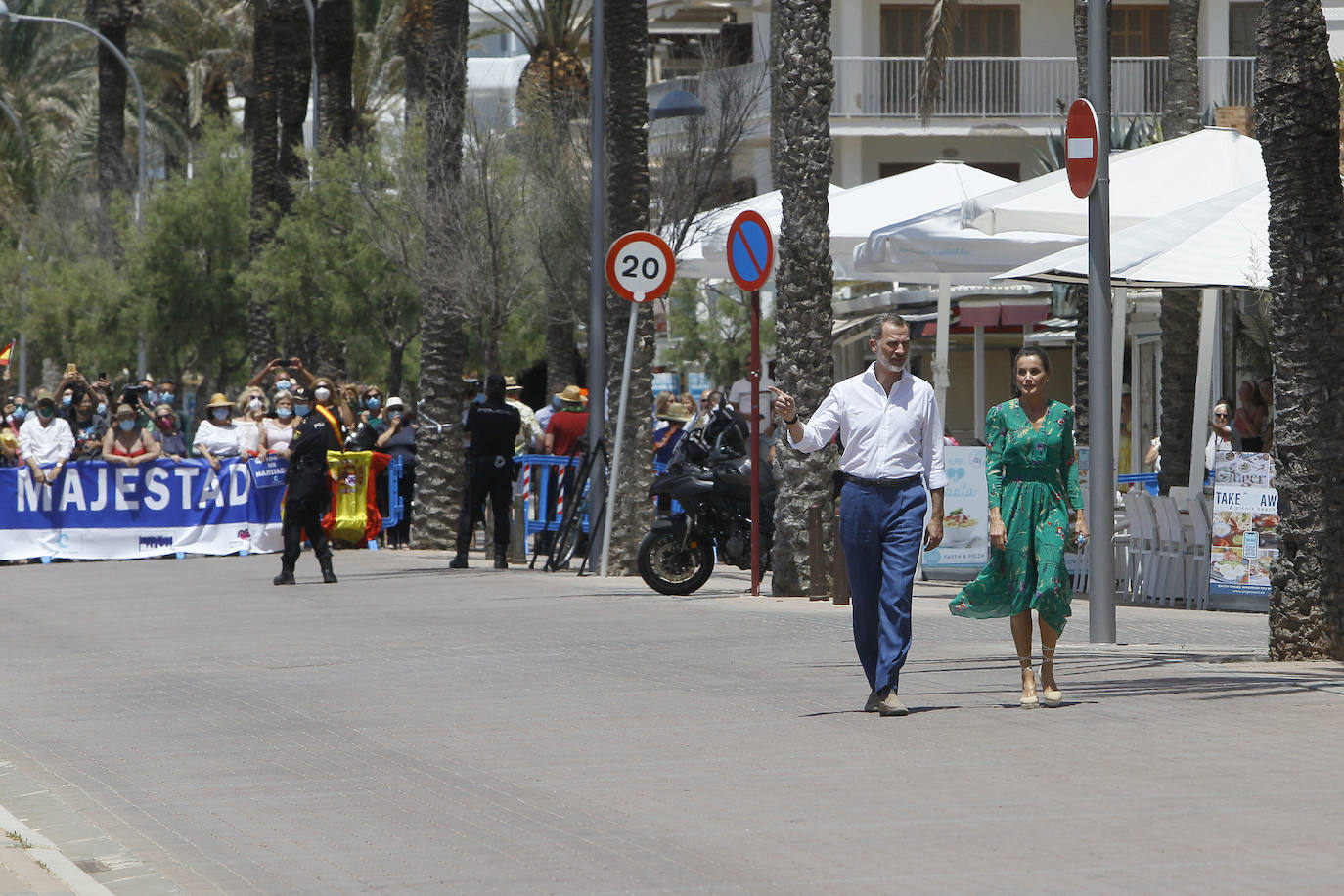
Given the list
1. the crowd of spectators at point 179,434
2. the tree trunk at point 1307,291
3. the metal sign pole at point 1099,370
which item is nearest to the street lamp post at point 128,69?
the crowd of spectators at point 179,434

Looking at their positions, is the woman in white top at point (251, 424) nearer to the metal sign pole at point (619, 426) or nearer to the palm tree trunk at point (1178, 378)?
the metal sign pole at point (619, 426)

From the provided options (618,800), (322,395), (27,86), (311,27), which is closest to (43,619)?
(322,395)

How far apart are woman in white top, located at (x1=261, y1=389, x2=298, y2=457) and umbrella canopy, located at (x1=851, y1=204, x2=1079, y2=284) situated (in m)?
8.66

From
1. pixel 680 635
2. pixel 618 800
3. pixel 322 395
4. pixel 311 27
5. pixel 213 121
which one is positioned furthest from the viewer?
pixel 213 121

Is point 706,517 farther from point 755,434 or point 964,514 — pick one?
point 964,514

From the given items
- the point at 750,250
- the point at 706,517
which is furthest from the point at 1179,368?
→ the point at 750,250

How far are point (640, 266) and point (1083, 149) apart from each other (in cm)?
564

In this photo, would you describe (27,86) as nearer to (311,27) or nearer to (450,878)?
(311,27)

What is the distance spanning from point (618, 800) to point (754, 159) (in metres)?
40.2

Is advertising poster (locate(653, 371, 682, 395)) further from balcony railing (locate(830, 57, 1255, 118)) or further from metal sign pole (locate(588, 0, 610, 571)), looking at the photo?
metal sign pole (locate(588, 0, 610, 571))

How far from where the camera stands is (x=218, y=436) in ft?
78.5

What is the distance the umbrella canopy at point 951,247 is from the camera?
17234 mm

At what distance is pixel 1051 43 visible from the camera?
4472cm

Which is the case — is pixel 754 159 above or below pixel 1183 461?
above
